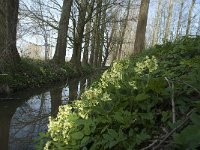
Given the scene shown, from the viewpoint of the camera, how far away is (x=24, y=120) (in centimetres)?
634

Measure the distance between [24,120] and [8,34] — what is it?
14.5ft

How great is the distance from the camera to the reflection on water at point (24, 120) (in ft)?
16.3

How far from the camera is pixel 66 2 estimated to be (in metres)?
15.9

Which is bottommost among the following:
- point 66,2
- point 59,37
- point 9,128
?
point 9,128

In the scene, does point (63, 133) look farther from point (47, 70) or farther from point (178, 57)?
point (47, 70)

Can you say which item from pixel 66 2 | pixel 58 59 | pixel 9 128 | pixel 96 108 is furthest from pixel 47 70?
pixel 96 108

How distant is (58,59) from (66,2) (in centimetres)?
331

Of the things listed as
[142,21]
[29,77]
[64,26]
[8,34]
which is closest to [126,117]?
[8,34]

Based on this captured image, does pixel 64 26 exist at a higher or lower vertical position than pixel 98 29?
lower

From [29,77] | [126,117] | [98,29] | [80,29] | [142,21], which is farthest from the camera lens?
→ [98,29]

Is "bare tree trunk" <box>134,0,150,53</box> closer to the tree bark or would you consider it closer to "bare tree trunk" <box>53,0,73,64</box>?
the tree bark

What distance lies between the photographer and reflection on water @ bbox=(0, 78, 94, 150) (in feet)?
16.3

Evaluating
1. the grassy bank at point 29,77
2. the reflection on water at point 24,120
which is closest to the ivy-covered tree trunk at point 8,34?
the grassy bank at point 29,77

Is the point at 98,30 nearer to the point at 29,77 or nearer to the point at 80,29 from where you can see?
the point at 80,29
